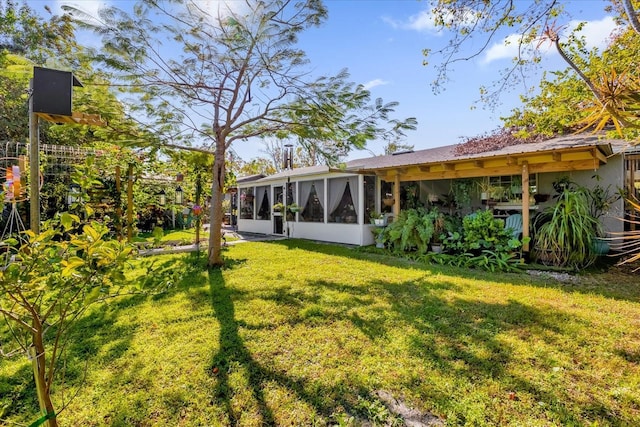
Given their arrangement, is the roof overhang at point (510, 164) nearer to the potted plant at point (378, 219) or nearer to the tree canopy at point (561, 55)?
the tree canopy at point (561, 55)

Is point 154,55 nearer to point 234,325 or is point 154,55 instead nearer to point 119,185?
point 119,185

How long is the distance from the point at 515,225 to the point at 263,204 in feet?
31.4

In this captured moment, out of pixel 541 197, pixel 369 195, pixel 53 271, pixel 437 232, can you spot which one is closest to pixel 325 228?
pixel 369 195

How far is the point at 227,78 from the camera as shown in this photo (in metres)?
6.14

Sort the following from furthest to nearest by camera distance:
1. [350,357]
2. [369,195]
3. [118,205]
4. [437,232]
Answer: [369,195] < [437,232] < [118,205] < [350,357]

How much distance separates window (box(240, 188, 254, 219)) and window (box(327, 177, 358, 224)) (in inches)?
210

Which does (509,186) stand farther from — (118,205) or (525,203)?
(118,205)

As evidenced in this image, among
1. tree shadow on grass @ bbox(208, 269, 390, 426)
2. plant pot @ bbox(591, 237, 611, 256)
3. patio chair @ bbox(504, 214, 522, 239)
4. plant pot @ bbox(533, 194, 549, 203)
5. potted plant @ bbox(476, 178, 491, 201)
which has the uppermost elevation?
potted plant @ bbox(476, 178, 491, 201)

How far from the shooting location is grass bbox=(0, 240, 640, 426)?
2156 millimetres

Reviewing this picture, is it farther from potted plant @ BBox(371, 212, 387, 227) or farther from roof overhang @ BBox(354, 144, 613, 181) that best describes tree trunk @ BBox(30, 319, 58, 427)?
potted plant @ BBox(371, 212, 387, 227)

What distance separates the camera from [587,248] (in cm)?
615

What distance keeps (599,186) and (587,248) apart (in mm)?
1959

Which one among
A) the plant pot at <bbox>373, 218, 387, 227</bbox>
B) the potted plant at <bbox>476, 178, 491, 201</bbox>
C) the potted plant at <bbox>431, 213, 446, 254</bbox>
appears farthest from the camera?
the plant pot at <bbox>373, 218, 387, 227</bbox>

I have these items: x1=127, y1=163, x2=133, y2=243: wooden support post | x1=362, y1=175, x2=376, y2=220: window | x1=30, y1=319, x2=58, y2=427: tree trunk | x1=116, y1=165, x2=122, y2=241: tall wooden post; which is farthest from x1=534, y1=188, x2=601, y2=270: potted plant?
x1=116, y1=165, x2=122, y2=241: tall wooden post
